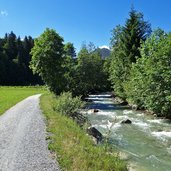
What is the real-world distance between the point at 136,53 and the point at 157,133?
31.8 metres

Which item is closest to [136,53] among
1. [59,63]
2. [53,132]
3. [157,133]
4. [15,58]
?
[59,63]

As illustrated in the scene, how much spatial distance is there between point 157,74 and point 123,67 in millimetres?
24638

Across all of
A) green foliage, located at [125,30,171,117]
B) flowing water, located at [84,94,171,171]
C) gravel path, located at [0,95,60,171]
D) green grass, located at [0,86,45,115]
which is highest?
green foliage, located at [125,30,171,117]

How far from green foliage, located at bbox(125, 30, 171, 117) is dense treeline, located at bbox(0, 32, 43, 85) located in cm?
7949

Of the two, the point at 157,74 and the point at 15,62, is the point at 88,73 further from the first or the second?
the point at 15,62

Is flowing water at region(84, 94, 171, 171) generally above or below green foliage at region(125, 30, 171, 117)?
below

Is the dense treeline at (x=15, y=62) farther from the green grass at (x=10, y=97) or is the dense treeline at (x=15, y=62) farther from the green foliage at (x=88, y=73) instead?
the green grass at (x=10, y=97)

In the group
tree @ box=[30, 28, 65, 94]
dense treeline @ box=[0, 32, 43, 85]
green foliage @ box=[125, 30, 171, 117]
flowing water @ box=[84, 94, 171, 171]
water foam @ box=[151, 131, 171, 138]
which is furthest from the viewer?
dense treeline @ box=[0, 32, 43, 85]

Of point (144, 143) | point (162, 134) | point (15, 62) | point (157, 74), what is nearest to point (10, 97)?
point (157, 74)

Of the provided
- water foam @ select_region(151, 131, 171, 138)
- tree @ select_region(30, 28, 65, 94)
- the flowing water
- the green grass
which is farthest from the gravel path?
tree @ select_region(30, 28, 65, 94)

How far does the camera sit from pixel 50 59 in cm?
4966

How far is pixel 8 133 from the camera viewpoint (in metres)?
16.1

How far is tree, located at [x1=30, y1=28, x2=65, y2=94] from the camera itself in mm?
49406

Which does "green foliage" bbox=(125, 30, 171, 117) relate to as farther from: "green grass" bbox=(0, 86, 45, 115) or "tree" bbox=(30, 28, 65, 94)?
"tree" bbox=(30, 28, 65, 94)
